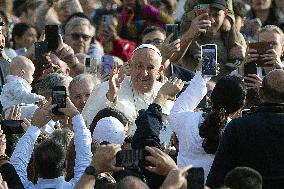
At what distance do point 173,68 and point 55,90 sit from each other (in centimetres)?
335

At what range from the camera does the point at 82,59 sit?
16156 millimetres

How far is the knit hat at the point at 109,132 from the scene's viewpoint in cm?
1120

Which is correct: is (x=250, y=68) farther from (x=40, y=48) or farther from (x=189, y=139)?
(x=40, y=48)

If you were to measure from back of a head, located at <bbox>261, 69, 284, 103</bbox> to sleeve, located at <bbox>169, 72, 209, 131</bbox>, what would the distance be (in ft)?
2.42

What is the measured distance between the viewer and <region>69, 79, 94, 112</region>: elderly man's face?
525 inches

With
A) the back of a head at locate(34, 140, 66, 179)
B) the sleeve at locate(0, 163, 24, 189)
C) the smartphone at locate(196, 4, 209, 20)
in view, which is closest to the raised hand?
the smartphone at locate(196, 4, 209, 20)

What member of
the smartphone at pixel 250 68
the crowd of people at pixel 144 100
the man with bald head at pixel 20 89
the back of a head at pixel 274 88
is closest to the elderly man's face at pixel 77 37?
the crowd of people at pixel 144 100

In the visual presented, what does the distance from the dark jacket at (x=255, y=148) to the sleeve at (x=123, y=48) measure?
7.35 meters

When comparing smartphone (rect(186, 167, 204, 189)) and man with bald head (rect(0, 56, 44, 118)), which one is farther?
man with bald head (rect(0, 56, 44, 118))

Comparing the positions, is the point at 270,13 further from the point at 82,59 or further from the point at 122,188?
the point at 122,188

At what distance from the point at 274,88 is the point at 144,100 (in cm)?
297

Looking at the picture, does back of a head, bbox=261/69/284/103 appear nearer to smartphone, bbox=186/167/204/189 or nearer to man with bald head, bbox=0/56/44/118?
smartphone, bbox=186/167/204/189

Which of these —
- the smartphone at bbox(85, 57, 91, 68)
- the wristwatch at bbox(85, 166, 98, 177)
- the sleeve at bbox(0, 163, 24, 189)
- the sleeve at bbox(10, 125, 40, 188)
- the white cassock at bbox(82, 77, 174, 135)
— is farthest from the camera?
the smartphone at bbox(85, 57, 91, 68)

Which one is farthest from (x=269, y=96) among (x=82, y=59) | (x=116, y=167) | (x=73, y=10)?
(x=73, y=10)
